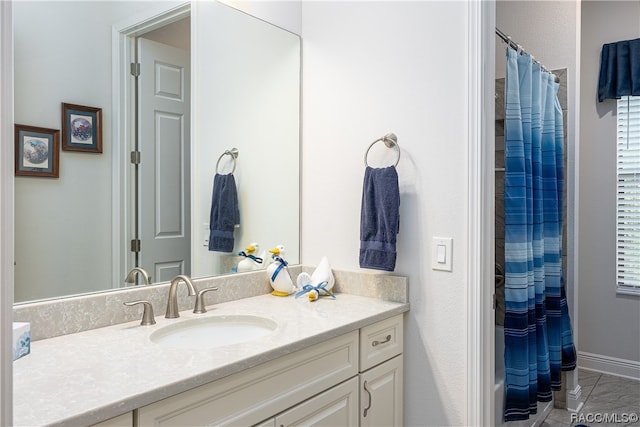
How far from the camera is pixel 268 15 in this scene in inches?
80.0

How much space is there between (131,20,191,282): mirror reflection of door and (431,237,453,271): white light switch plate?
2.99ft

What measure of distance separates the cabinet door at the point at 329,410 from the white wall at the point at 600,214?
2542 mm

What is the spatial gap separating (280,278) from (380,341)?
48cm

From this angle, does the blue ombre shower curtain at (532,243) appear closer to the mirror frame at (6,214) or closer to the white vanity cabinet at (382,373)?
the white vanity cabinet at (382,373)

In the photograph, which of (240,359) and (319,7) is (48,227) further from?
(319,7)

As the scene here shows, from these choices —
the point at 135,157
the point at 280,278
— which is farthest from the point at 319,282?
the point at 135,157

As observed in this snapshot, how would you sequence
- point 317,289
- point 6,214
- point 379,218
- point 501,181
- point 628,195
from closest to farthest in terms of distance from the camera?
point 6,214
point 379,218
point 317,289
point 501,181
point 628,195

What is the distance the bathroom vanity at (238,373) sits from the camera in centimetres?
93

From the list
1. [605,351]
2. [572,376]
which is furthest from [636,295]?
[572,376]

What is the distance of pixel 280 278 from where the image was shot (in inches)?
74.5

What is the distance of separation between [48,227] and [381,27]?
1.40 metres

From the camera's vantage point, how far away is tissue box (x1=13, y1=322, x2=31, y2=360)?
108 cm

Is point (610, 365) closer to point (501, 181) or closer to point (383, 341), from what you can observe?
point (501, 181)

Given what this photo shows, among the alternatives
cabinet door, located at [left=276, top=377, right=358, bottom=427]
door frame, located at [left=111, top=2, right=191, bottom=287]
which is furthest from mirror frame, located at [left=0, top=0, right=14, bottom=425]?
door frame, located at [left=111, top=2, right=191, bottom=287]
